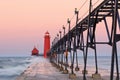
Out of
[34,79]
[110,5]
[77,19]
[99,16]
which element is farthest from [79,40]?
[110,5]

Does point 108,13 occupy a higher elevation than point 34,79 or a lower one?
higher

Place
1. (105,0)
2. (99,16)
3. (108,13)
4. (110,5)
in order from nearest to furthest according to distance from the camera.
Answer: (105,0) → (110,5) → (108,13) → (99,16)

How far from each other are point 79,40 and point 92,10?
47.3 ft

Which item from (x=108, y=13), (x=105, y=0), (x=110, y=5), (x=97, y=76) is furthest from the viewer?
(x=97, y=76)

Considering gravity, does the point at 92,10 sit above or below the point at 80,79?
above

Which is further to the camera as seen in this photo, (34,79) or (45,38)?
(45,38)

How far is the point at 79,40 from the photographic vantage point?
41000mm

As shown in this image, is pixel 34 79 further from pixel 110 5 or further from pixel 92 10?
pixel 110 5

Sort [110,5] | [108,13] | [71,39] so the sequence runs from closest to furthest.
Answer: [110,5] < [108,13] < [71,39]

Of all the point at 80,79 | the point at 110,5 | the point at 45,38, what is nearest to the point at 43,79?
the point at 80,79

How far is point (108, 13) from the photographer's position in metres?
26.2

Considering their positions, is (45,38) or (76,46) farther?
(45,38)

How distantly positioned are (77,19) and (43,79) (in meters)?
6.30

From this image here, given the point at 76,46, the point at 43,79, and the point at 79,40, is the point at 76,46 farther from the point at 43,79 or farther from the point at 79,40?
the point at 43,79
